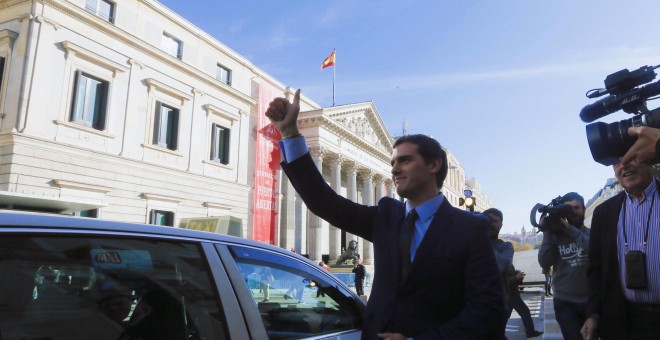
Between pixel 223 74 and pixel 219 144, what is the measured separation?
13.5 ft

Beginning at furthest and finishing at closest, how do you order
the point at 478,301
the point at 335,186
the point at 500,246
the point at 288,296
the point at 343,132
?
the point at 343,132 < the point at 335,186 < the point at 500,246 < the point at 288,296 < the point at 478,301

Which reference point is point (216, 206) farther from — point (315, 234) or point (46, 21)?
point (46, 21)

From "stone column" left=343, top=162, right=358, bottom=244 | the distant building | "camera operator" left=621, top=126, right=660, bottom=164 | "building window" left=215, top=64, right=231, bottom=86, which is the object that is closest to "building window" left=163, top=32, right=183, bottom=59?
the distant building

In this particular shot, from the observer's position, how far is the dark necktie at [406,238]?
1.79 metres

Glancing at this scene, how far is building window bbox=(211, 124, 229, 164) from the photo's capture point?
22797 mm

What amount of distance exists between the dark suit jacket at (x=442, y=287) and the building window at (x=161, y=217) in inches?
722

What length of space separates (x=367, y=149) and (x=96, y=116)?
23901 mm

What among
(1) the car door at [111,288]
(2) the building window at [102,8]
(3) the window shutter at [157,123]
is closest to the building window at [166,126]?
(3) the window shutter at [157,123]

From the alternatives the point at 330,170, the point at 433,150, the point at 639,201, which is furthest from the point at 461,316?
the point at 330,170

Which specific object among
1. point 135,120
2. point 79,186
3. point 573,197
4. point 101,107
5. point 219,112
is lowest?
point 573,197

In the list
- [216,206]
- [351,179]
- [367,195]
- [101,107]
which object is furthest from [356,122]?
[101,107]

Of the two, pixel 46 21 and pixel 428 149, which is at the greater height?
pixel 46 21

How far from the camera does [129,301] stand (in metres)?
1.53

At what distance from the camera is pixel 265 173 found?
23500 millimetres
